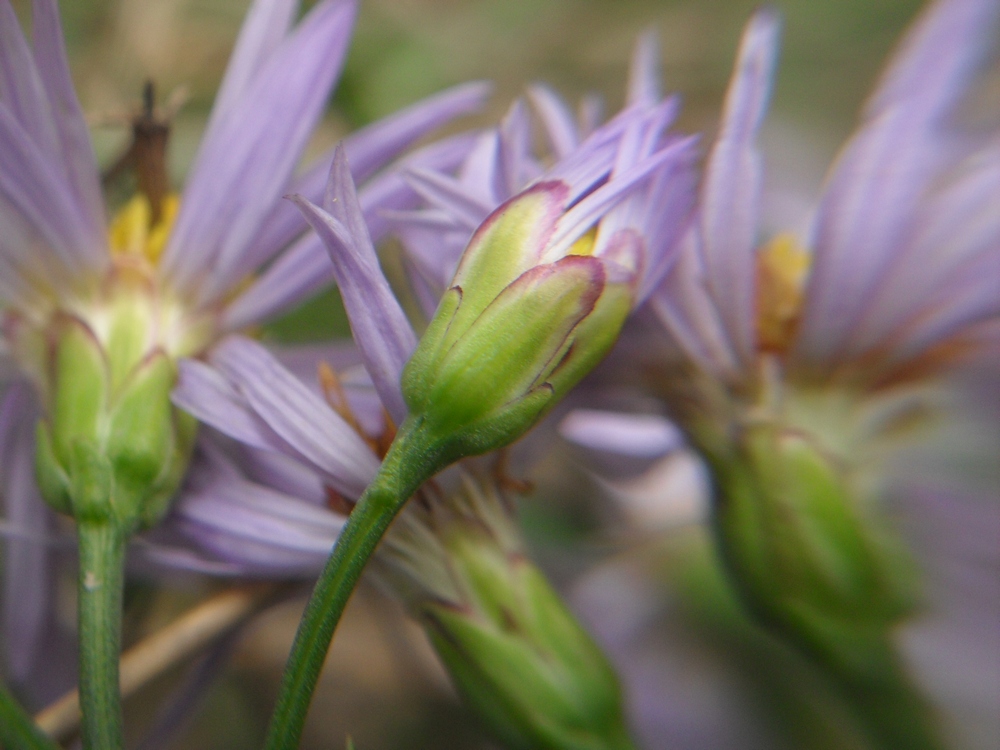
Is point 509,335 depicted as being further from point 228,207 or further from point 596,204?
point 228,207

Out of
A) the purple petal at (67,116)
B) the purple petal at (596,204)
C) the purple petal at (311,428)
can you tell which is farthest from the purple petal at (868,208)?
the purple petal at (67,116)

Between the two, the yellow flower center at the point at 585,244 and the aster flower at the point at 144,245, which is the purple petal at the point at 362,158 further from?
the yellow flower center at the point at 585,244

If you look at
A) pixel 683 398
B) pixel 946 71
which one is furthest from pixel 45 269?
pixel 946 71

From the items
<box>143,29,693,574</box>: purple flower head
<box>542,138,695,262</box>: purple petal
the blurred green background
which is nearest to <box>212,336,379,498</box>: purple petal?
<box>143,29,693,574</box>: purple flower head

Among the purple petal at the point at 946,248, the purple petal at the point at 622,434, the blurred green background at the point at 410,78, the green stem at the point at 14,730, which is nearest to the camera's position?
the green stem at the point at 14,730

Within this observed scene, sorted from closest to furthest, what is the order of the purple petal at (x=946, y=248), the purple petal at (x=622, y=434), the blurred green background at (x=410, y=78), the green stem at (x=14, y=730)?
the green stem at (x=14, y=730) → the purple petal at (x=946, y=248) → the purple petal at (x=622, y=434) → the blurred green background at (x=410, y=78)

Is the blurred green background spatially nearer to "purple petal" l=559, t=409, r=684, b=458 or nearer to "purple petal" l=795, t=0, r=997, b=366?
"purple petal" l=559, t=409, r=684, b=458
